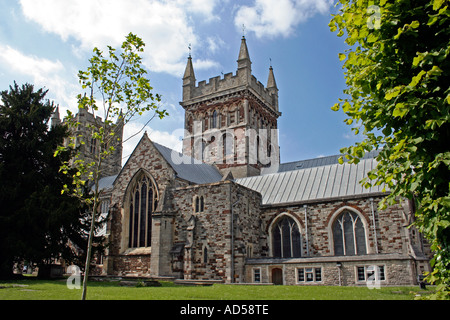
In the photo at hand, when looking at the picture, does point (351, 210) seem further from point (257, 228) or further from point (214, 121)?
point (214, 121)

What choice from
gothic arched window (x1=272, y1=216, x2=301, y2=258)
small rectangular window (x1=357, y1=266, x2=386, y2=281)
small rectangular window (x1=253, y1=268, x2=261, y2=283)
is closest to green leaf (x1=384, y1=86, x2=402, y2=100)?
small rectangular window (x1=357, y1=266, x2=386, y2=281)

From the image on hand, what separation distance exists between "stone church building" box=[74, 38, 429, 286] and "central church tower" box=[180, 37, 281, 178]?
809cm

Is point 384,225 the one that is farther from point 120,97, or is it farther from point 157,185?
point 120,97

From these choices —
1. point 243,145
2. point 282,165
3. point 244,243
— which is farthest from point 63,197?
point 282,165

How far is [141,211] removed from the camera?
95.2 feet

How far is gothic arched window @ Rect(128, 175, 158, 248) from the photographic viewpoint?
28344 millimetres

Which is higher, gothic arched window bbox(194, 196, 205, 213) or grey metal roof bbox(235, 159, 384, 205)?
grey metal roof bbox(235, 159, 384, 205)

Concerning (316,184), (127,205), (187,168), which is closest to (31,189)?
(127,205)

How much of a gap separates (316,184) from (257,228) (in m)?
5.74

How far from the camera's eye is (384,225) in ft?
80.0

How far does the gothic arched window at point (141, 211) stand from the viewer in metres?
28.3

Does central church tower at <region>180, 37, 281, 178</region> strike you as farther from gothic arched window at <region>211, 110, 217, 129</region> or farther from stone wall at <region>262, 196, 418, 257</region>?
stone wall at <region>262, 196, 418, 257</region>

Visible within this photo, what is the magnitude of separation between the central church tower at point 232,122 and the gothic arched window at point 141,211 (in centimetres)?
1350
